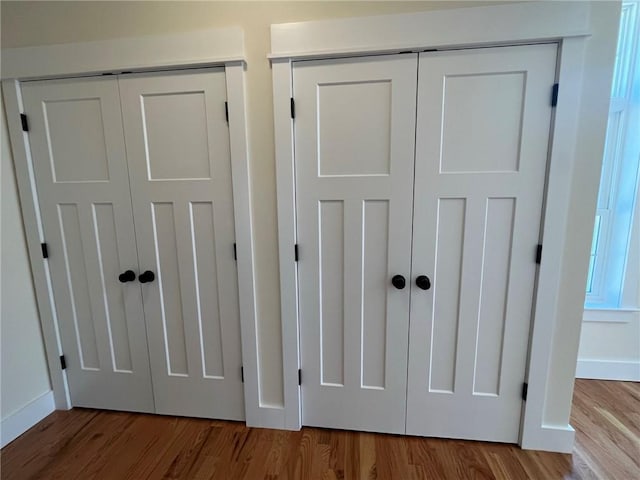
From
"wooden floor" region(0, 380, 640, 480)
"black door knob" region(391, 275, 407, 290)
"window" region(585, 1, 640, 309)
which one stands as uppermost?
"window" region(585, 1, 640, 309)

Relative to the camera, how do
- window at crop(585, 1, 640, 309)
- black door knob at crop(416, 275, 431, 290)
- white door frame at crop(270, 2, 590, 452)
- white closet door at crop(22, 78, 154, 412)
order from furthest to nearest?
window at crop(585, 1, 640, 309)
white closet door at crop(22, 78, 154, 412)
black door knob at crop(416, 275, 431, 290)
white door frame at crop(270, 2, 590, 452)

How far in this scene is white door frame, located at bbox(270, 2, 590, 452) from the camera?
1279mm

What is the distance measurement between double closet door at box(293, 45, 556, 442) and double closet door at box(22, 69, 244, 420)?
1.57 feet

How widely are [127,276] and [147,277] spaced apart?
0.12 metres

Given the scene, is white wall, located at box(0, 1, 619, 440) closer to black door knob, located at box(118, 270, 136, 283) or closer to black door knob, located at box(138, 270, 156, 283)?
black door knob, located at box(138, 270, 156, 283)

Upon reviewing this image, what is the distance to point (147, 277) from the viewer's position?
1694 mm

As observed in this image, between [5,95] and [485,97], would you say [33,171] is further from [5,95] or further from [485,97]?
[485,97]

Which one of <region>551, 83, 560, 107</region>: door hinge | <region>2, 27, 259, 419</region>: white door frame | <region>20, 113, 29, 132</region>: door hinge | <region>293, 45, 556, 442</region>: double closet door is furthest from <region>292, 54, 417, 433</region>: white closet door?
<region>20, 113, 29, 132</region>: door hinge

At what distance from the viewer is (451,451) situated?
1580 mm

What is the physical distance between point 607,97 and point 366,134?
1.05 metres

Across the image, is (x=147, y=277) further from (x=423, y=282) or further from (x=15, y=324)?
(x=423, y=282)

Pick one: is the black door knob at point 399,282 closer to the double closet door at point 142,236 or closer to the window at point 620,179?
the double closet door at point 142,236

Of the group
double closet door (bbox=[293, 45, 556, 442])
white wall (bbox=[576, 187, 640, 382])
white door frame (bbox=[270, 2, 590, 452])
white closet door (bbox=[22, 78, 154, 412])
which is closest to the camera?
white door frame (bbox=[270, 2, 590, 452])

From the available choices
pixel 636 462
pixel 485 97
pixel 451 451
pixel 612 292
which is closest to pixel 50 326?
pixel 451 451
